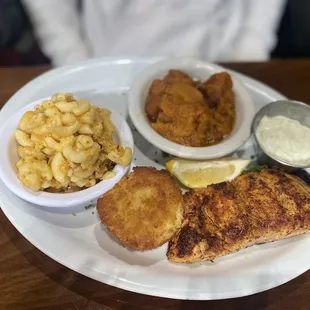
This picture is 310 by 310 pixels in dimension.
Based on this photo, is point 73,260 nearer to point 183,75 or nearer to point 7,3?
point 183,75

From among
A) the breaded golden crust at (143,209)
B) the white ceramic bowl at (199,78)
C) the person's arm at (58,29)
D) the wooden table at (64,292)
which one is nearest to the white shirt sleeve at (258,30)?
the white ceramic bowl at (199,78)

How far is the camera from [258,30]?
7.14ft

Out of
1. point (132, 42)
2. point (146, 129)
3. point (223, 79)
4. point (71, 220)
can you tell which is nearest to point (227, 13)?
point (132, 42)

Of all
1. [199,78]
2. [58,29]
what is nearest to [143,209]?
[199,78]

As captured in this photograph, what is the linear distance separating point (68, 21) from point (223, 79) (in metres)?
0.81

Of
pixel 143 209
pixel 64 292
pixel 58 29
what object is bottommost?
pixel 64 292

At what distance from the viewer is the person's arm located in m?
1.99

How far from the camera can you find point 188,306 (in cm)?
129

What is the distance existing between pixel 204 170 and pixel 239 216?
25 centimetres

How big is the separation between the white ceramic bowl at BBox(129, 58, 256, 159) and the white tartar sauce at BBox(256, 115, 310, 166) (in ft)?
0.20

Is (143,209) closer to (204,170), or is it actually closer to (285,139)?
(204,170)

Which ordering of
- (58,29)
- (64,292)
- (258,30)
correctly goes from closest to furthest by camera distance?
(64,292) < (58,29) < (258,30)

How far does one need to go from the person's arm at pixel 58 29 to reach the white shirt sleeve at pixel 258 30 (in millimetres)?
769

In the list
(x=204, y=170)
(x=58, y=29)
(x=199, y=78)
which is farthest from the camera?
(x=58, y=29)
